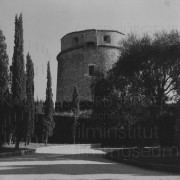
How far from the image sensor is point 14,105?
2448 cm

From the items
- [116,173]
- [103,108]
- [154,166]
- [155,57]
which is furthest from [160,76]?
[116,173]

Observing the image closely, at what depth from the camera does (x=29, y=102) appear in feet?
90.7

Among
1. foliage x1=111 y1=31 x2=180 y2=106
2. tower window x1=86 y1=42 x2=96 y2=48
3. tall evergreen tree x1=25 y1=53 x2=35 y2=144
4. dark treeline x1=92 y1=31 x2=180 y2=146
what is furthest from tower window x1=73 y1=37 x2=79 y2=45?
foliage x1=111 y1=31 x2=180 y2=106

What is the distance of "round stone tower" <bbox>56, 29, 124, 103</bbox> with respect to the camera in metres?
49.3

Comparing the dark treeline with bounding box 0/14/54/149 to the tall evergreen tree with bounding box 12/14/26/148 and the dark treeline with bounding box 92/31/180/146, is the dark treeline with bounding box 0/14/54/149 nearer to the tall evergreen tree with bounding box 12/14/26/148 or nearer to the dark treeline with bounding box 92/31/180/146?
the tall evergreen tree with bounding box 12/14/26/148

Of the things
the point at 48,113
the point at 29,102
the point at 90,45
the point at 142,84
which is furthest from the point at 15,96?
the point at 90,45

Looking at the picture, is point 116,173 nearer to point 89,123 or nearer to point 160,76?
point 160,76

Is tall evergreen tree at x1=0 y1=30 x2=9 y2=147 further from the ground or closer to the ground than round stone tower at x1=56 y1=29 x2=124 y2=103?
closer to the ground

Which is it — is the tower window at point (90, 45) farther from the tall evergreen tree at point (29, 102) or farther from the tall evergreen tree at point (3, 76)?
the tall evergreen tree at point (3, 76)

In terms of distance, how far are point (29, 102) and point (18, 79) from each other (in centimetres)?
305

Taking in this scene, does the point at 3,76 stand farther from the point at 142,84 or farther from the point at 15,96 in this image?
the point at 142,84

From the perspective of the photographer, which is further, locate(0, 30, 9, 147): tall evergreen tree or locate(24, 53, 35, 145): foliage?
locate(24, 53, 35, 145): foliage

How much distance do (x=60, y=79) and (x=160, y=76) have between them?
26.7 meters

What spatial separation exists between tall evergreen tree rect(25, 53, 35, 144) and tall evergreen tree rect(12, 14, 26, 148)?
0.50 metres
